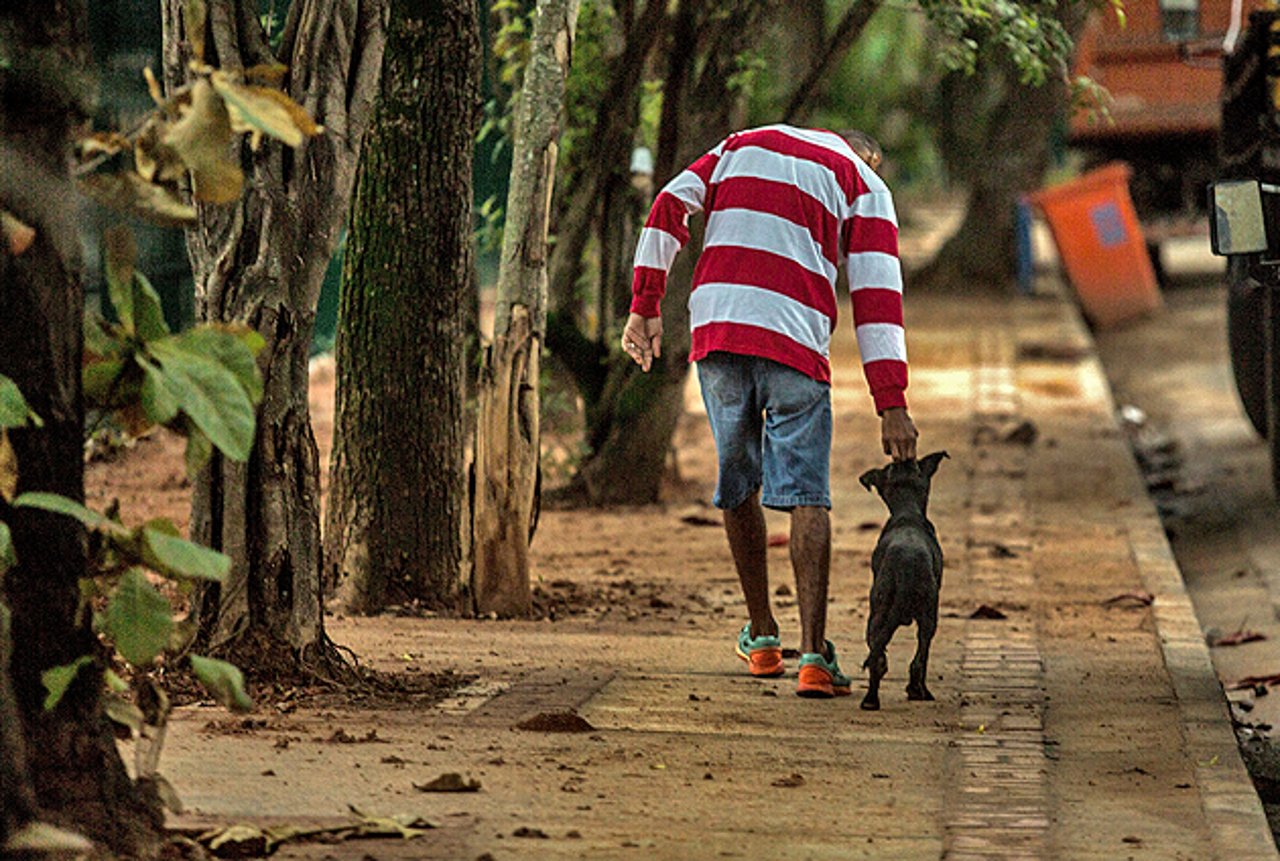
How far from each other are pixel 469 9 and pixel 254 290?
213cm

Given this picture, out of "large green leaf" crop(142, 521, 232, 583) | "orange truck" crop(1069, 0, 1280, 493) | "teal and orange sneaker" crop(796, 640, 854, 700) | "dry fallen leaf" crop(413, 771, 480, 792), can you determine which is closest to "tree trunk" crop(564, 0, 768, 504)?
"orange truck" crop(1069, 0, 1280, 493)

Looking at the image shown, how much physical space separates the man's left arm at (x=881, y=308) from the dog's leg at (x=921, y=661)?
21.2 inches

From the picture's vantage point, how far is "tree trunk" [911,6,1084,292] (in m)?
20.8

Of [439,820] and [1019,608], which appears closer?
[439,820]

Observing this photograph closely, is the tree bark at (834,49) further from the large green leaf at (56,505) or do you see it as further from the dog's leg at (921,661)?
the large green leaf at (56,505)

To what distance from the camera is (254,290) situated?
5727 millimetres

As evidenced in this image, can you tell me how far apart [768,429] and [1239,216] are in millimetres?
1675

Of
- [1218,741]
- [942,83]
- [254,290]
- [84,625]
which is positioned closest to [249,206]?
[254,290]

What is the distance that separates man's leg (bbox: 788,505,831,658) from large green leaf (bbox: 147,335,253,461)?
2.50m

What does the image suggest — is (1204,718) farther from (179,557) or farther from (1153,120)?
(1153,120)

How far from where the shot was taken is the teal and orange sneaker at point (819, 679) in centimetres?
620

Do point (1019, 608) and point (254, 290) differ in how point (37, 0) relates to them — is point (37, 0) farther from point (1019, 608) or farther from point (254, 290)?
point (1019, 608)

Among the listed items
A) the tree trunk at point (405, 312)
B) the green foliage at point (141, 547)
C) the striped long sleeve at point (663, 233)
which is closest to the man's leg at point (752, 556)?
the striped long sleeve at point (663, 233)

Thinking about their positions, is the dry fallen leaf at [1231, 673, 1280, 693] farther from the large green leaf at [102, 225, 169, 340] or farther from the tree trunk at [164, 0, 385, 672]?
Answer: the large green leaf at [102, 225, 169, 340]
